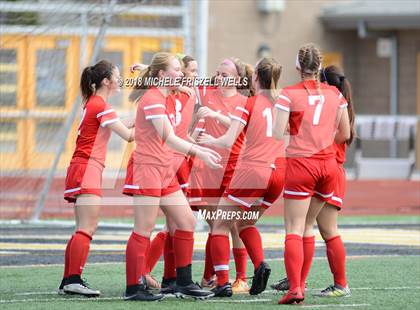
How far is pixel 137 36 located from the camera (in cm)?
1931

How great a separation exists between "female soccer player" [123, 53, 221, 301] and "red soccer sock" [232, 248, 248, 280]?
1.97 feet

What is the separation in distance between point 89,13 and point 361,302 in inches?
339

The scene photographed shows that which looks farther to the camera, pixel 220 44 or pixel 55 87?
pixel 220 44

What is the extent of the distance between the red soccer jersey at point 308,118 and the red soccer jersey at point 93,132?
4.73 ft

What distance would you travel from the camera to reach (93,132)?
9.47 m

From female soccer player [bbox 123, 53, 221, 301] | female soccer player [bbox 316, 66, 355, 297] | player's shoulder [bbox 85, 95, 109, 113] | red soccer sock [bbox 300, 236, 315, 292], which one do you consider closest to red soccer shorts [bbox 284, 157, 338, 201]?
female soccer player [bbox 316, 66, 355, 297]

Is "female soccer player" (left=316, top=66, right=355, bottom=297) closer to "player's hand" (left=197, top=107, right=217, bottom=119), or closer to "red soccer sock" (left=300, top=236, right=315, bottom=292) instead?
"red soccer sock" (left=300, top=236, right=315, bottom=292)

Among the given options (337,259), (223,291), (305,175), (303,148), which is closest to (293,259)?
(337,259)

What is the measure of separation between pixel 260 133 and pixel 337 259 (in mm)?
1177

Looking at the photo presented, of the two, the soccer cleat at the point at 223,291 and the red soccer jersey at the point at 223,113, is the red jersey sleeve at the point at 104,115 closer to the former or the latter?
the red soccer jersey at the point at 223,113

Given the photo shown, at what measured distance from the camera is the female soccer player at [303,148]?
8953 mm

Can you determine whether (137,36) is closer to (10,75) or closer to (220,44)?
(10,75)

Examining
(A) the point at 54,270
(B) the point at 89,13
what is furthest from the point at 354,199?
(A) the point at 54,270

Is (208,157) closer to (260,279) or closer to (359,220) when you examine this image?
(260,279)
